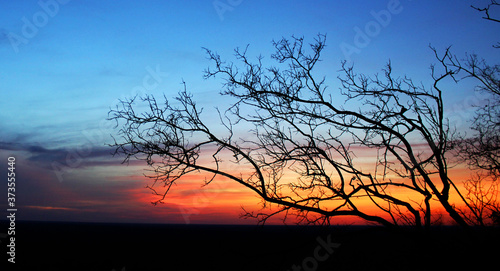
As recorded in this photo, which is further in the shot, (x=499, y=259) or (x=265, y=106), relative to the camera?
(x=265, y=106)

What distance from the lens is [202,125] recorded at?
7.93 metres

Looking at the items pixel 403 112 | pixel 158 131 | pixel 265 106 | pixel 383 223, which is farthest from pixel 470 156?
pixel 158 131

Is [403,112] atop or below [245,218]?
atop

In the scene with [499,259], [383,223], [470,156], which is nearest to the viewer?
[499,259]

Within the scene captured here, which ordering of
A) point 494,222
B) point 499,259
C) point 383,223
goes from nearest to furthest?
→ point 499,259
point 383,223
point 494,222

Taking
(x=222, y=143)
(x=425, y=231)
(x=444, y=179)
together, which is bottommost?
(x=425, y=231)

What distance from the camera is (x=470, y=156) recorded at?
9.41 metres

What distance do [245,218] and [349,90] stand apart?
3444 mm

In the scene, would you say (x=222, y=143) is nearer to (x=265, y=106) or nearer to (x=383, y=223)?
(x=265, y=106)

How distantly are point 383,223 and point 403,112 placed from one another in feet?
7.50

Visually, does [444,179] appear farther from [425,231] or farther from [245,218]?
[245,218]

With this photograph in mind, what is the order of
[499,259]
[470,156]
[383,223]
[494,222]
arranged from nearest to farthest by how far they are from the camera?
[499,259]
[383,223]
[494,222]
[470,156]

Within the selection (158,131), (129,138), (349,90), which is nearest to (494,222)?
(349,90)

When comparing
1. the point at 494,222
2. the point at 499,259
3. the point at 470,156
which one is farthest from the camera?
the point at 470,156
